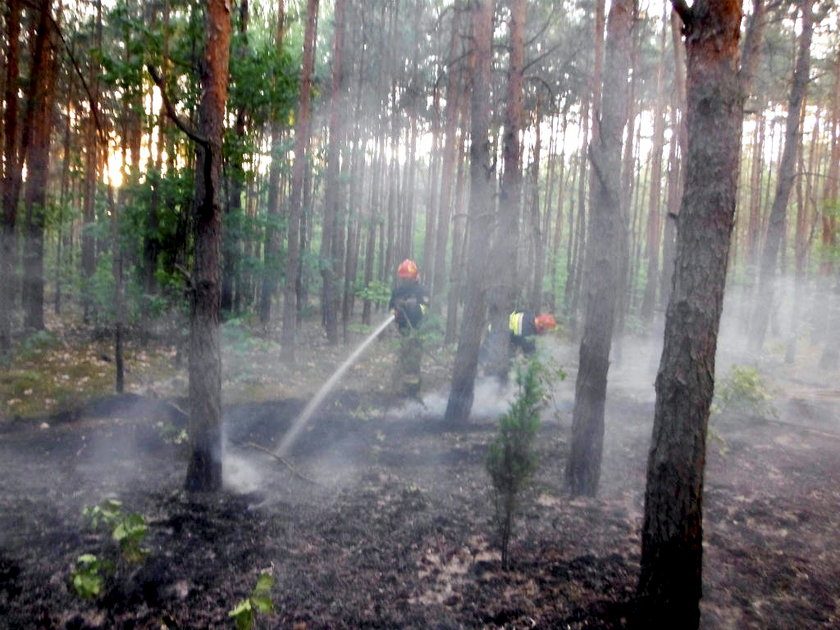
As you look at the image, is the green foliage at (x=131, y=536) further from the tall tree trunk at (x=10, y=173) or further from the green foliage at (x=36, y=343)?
the tall tree trunk at (x=10, y=173)

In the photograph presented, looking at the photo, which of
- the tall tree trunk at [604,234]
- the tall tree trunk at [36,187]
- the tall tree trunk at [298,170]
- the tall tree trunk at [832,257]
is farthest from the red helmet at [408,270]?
the tall tree trunk at [832,257]

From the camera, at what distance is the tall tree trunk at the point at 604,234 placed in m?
6.36

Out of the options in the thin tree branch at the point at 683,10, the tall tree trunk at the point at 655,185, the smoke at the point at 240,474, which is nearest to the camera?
the thin tree branch at the point at 683,10

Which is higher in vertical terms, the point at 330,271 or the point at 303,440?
the point at 330,271

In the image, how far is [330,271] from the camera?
15.7 meters

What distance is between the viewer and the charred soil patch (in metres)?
4.52

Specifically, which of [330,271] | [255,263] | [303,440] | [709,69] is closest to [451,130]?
[330,271]

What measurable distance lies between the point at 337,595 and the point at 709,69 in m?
4.69

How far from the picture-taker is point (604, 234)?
645 cm

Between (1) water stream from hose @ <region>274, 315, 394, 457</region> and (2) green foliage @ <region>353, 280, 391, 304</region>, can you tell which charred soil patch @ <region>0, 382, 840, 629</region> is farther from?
(2) green foliage @ <region>353, 280, 391, 304</region>

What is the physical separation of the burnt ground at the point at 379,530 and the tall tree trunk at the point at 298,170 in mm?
3409

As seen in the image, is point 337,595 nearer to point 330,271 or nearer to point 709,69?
point 709,69

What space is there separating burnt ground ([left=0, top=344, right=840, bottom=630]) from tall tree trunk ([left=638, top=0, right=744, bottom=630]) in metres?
0.63

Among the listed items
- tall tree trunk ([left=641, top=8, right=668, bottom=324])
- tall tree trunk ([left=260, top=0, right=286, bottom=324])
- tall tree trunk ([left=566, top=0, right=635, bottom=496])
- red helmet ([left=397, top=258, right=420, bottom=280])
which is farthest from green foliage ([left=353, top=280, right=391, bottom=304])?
tall tree trunk ([left=641, top=8, right=668, bottom=324])
